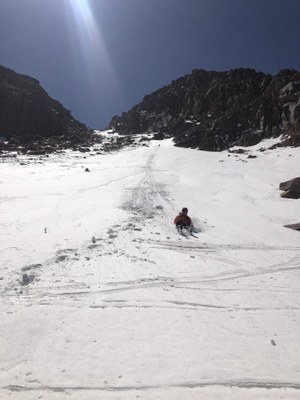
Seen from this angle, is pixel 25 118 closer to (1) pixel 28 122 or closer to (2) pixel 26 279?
(1) pixel 28 122

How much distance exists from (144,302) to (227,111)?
71980 millimetres

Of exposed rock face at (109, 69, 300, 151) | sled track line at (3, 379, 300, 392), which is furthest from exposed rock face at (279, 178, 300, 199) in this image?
exposed rock face at (109, 69, 300, 151)

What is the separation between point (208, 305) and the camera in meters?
8.99

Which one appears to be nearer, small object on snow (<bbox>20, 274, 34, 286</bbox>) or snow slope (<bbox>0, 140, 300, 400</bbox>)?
snow slope (<bbox>0, 140, 300, 400</bbox>)

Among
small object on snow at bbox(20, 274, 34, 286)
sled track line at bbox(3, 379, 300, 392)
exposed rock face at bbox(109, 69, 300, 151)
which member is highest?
exposed rock face at bbox(109, 69, 300, 151)

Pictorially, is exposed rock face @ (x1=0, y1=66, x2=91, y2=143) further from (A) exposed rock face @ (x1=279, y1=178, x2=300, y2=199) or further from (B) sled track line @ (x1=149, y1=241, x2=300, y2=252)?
(B) sled track line @ (x1=149, y1=241, x2=300, y2=252)

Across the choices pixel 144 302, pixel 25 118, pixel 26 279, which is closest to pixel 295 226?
pixel 144 302

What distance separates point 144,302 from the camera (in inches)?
348

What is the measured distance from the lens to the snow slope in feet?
20.1

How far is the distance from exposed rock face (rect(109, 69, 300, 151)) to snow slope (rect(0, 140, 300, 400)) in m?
38.1

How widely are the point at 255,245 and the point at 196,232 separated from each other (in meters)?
2.76

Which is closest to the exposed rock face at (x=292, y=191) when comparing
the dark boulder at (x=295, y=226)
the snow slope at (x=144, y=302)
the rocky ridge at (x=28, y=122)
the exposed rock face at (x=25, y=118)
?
the snow slope at (x=144, y=302)

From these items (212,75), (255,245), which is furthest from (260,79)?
(255,245)

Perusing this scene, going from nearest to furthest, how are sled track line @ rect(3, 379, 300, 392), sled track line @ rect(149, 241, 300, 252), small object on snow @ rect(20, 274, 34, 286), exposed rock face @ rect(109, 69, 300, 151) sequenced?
sled track line @ rect(3, 379, 300, 392)
small object on snow @ rect(20, 274, 34, 286)
sled track line @ rect(149, 241, 300, 252)
exposed rock face @ rect(109, 69, 300, 151)
